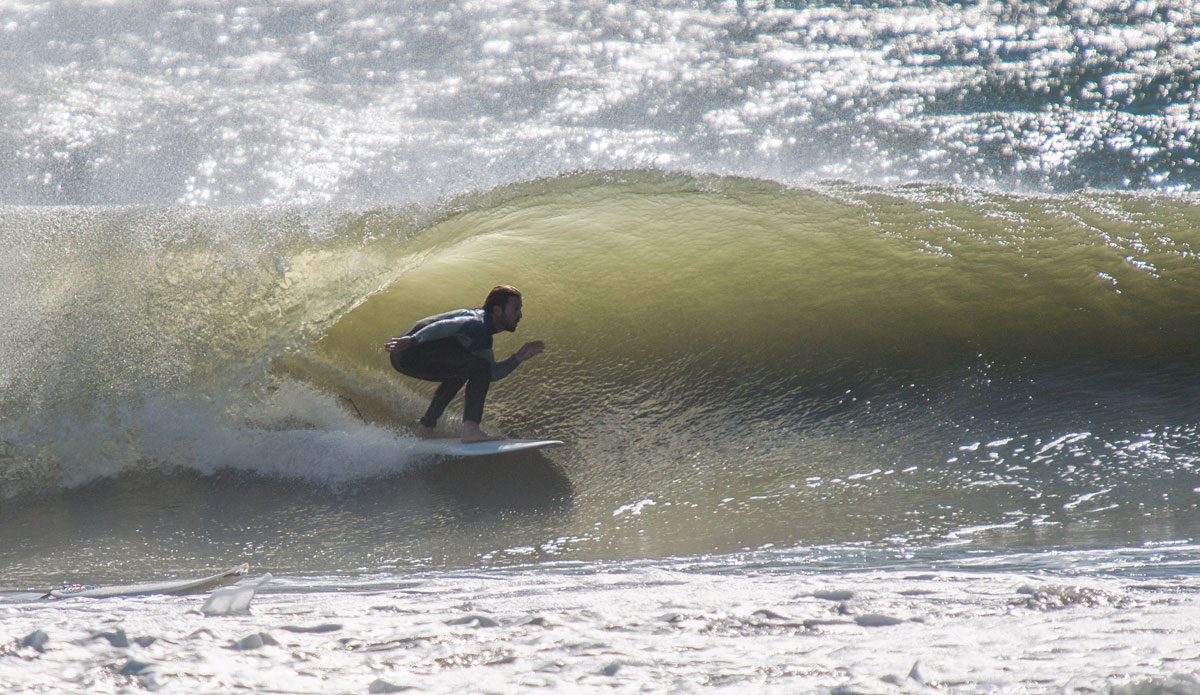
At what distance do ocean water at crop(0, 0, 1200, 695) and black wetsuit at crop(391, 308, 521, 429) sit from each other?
0.29 meters

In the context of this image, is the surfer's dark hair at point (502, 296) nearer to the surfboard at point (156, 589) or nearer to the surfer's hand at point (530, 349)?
the surfer's hand at point (530, 349)

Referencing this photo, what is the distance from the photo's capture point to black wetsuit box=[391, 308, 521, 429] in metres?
3.52

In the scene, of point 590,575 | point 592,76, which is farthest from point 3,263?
point 592,76

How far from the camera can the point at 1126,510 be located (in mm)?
2914

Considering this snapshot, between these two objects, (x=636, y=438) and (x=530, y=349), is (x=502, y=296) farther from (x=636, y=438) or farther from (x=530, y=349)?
(x=636, y=438)

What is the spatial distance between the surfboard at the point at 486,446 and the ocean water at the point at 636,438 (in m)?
0.09

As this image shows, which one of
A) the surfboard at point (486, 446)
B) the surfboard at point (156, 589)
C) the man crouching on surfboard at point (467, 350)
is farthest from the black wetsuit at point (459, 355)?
the surfboard at point (156, 589)

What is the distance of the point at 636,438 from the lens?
3.68 metres

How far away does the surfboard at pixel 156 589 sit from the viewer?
2674 millimetres

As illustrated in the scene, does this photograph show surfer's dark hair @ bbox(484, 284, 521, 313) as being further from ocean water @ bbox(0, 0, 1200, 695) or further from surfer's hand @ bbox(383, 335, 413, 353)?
ocean water @ bbox(0, 0, 1200, 695)

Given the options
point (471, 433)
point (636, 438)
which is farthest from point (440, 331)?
point (636, 438)

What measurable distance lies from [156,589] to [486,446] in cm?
120

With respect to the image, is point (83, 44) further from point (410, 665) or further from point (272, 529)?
point (410, 665)

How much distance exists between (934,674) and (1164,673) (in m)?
0.35
